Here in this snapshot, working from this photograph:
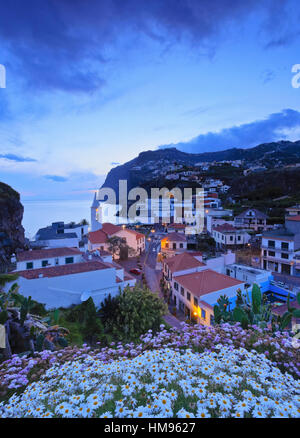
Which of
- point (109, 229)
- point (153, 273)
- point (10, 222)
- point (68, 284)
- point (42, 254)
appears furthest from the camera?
point (109, 229)

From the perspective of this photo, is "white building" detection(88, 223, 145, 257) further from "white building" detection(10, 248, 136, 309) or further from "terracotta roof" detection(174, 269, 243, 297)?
"white building" detection(10, 248, 136, 309)

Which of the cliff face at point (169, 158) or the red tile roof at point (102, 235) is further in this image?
the cliff face at point (169, 158)

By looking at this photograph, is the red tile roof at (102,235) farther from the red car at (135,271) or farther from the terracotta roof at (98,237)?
the red car at (135,271)

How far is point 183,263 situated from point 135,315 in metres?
10.3

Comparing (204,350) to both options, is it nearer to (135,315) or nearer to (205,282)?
(135,315)

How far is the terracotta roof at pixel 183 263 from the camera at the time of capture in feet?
61.7

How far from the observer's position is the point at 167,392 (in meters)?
2.12

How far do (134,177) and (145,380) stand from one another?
136846 millimetres

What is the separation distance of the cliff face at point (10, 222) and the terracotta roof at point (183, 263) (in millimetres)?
14777

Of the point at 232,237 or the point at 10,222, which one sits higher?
the point at 10,222

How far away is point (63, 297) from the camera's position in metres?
11.6

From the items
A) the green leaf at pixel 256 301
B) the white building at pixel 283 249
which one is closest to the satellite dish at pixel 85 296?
the green leaf at pixel 256 301

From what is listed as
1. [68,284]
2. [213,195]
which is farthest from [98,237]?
[213,195]

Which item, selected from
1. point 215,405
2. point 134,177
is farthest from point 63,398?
point 134,177
